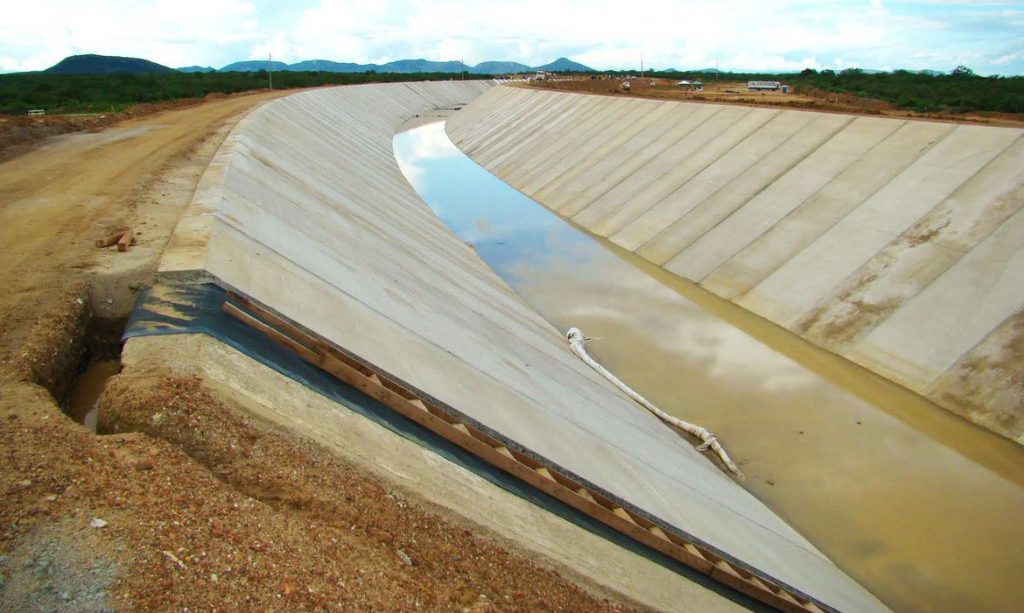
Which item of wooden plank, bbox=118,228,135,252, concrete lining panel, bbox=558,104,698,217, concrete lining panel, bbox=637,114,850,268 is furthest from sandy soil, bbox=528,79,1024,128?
wooden plank, bbox=118,228,135,252

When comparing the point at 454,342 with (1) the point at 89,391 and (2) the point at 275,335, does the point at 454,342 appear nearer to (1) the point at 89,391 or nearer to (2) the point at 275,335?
(2) the point at 275,335

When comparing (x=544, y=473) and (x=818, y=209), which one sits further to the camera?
(x=818, y=209)

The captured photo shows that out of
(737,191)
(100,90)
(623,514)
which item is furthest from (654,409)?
(100,90)

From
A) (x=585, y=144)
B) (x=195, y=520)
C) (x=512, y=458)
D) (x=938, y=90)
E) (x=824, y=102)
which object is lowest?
(x=512, y=458)

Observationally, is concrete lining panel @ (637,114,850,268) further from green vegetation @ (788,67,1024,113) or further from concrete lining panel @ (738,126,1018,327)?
green vegetation @ (788,67,1024,113)

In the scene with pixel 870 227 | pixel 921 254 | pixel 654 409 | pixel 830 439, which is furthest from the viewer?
pixel 870 227

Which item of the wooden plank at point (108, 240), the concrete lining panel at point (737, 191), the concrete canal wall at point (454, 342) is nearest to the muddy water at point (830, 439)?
the concrete canal wall at point (454, 342)

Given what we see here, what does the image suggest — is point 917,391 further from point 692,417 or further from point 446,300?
point 446,300
